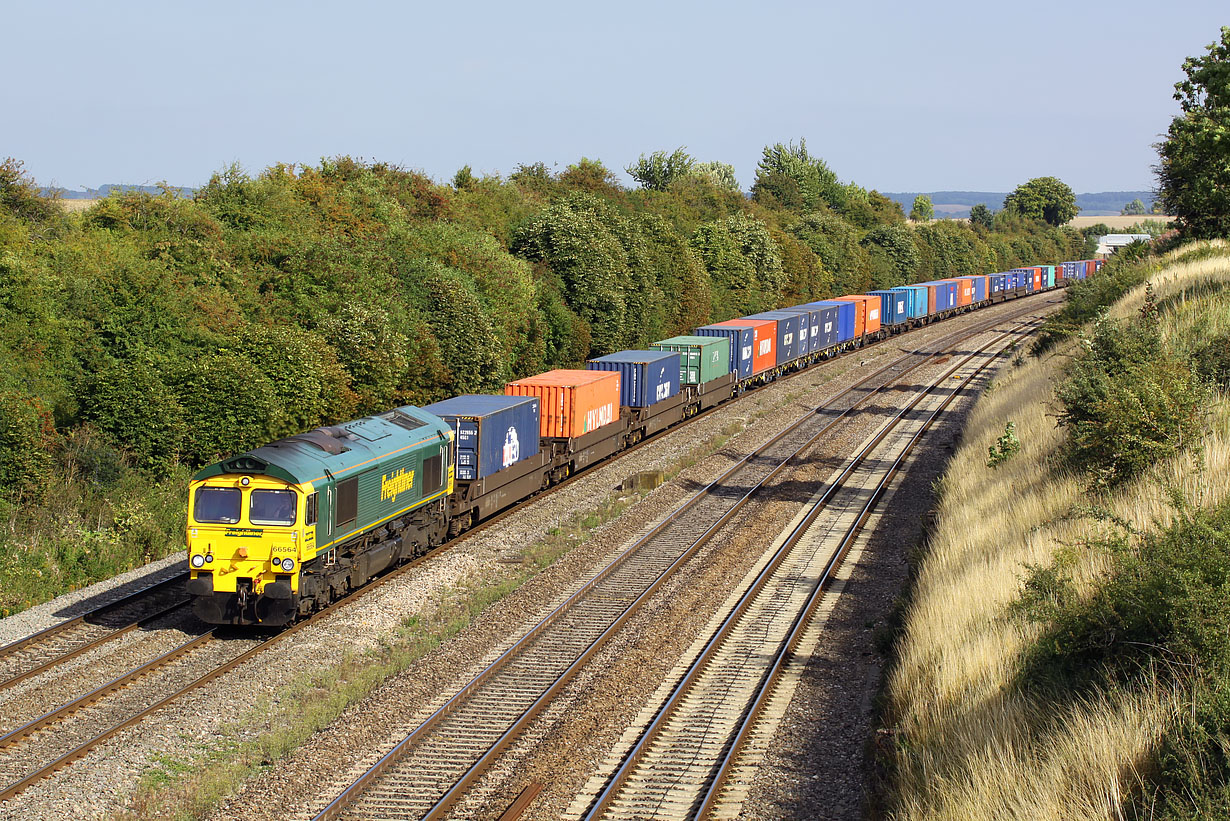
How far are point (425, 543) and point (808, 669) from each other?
1028 centimetres

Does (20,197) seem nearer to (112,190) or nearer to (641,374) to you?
(112,190)

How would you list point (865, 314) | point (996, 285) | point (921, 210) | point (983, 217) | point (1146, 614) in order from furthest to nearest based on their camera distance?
point (921, 210), point (983, 217), point (996, 285), point (865, 314), point (1146, 614)

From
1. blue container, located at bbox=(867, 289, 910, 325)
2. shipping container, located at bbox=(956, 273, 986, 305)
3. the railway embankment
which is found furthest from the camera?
shipping container, located at bbox=(956, 273, 986, 305)

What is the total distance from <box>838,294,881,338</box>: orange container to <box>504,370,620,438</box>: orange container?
122 feet

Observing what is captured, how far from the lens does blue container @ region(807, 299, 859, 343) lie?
205ft

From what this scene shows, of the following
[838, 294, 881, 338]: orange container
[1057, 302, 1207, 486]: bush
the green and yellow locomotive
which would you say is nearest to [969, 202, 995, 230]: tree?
[838, 294, 881, 338]: orange container

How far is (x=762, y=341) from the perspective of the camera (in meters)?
49.5

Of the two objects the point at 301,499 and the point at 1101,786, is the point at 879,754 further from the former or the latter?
the point at 301,499

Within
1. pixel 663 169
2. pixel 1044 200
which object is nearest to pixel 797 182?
pixel 663 169

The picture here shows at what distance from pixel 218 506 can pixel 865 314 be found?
55719 mm

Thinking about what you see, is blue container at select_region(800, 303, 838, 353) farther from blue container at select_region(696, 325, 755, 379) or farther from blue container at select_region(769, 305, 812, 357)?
blue container at select_region(696, 325, 755, 379)

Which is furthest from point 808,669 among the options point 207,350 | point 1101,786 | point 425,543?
point 207,350

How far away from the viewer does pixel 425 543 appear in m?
23.6

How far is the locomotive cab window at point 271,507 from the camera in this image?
1825 cm
